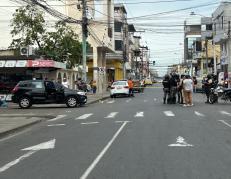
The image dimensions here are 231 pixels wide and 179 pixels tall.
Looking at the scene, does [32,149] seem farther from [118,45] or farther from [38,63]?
[118,45]

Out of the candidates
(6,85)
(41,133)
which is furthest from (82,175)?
(6,85)

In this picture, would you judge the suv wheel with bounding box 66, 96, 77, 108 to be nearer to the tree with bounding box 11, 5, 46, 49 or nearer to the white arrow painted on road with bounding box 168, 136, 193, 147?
the tree with bounding box 11, 5, 46, 49

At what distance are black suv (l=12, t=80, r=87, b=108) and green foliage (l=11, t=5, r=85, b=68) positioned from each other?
614 inches

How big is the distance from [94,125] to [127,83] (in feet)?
98.3

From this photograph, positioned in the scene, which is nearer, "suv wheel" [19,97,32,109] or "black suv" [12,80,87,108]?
"black suv" [12,80,87,108]

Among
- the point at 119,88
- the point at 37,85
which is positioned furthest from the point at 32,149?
the point at 119,88

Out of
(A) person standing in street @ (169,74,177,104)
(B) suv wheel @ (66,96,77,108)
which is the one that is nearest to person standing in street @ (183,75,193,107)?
(A) person standing in street @ (169,74,177,104)

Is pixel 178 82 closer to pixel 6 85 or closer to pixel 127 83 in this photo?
pixel 6 85

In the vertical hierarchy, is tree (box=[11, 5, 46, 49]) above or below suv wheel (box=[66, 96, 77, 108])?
above

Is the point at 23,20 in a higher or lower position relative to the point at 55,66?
higher

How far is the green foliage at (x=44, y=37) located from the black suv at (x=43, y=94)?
15592 millimetres

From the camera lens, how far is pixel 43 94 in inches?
1270

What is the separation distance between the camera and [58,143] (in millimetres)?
14789

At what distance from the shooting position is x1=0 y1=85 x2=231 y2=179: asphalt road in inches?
389
